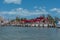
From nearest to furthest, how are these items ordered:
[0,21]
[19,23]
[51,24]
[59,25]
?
[59,25], [51,24], [19,23], [0,21]

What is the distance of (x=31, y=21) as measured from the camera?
125 metres

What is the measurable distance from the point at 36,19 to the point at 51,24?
455 inches

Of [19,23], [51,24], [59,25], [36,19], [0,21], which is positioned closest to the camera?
[59,25]

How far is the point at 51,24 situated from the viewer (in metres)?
113

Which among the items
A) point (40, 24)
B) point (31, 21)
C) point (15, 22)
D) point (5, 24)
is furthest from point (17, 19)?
point (40, 24)

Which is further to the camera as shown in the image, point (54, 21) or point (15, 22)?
point (15, 22)

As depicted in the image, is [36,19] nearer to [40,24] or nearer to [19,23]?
[40,24]

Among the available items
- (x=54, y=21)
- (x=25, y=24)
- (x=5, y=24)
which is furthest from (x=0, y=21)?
(x=54, y=21)

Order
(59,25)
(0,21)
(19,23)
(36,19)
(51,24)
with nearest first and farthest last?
1. (59,25)
2. (51,24)
3. (36,19)
4. (19,23)
5. (0,21)

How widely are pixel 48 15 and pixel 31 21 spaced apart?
33.1 feet

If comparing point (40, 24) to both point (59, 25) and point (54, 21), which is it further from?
point (59, 25)

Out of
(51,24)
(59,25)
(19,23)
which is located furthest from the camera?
(19,23)

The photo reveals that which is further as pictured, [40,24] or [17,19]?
[17,19]

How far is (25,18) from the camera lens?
461 feet
